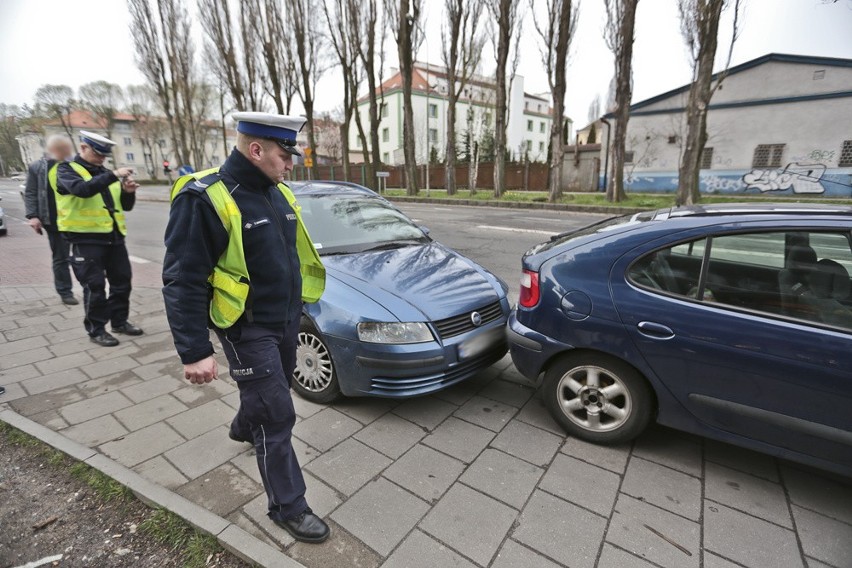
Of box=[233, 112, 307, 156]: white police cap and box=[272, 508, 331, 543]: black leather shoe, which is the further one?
box=[272, 508, 331, 543]: black leather shoe

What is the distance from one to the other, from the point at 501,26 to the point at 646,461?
21.4 metres

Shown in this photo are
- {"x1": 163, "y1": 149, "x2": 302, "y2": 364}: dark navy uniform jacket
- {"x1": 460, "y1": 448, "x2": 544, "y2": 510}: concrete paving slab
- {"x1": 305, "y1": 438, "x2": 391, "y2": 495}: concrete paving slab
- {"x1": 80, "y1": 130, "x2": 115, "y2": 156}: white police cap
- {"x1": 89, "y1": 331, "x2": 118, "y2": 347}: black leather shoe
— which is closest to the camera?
{"x1": 163, "y1": 149, "x2": 302, "y2": 364}: dark navy uniform jacket

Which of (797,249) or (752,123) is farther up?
(752,123)

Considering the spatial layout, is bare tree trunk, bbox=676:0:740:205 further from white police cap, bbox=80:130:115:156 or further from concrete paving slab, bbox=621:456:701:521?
white police cap, bbox=80:130:115:156

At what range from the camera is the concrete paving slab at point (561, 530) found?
199 centimetres

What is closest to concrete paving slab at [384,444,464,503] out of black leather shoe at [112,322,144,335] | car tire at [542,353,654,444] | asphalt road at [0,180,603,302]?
car tire at [542,353,654,444]

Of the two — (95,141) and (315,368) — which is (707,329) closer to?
(315,368)

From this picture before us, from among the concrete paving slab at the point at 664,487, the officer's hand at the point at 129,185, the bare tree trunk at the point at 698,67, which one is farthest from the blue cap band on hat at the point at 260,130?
the bare tree trunk at the point at 698,67

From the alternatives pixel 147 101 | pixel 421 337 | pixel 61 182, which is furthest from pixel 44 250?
pixel 147 101

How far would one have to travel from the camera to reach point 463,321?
10.3 ft

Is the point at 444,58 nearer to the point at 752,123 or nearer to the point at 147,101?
the point at 752,123

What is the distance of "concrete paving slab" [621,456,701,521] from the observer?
2.27 m

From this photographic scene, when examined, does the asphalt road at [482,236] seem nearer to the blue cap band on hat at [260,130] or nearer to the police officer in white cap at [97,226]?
the blue cap band on hat at [260,130]

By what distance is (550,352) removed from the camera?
2.84 metres
